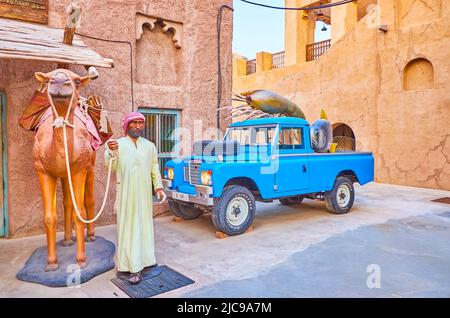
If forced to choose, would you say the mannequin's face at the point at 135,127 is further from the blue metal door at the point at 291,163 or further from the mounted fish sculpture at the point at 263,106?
the mounted fish sculpture at the point at 263,106

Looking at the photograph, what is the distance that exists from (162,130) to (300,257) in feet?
13.9

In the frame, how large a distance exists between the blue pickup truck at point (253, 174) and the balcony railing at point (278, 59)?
44.9 ft

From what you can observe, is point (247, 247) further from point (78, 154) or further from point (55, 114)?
point (55, 114)

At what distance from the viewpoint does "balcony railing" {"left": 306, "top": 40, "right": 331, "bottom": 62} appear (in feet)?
59.0

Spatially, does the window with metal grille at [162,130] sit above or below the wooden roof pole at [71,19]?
below

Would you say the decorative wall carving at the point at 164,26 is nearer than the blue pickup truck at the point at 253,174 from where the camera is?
No

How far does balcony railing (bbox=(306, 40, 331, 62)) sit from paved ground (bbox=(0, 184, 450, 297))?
38.7 ft

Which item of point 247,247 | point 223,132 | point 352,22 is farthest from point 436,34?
point 247,247

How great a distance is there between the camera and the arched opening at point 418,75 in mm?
12234

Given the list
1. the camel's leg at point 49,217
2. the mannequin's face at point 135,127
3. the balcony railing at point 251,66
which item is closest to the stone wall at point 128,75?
the camel's leg at point 49,217

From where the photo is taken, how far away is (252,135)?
24.9 feet

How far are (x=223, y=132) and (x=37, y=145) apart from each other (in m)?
4.83

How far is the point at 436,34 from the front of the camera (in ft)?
38.8

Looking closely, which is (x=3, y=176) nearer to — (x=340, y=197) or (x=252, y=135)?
(x=252, y=135)
